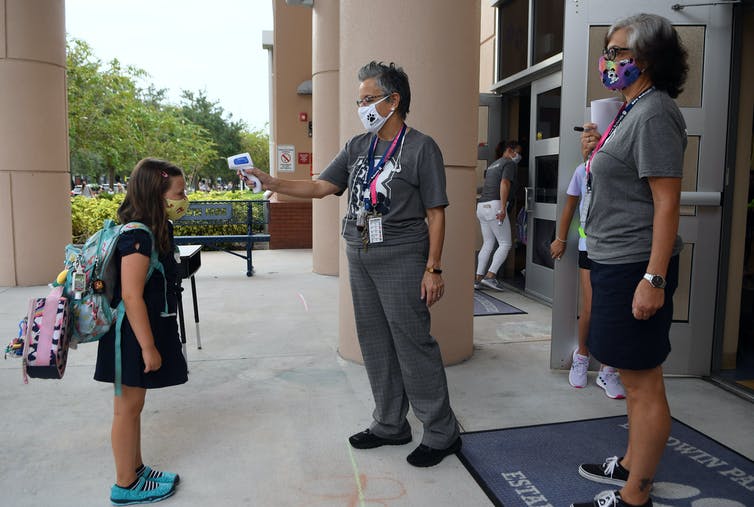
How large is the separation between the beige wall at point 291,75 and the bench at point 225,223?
1448 millimetres

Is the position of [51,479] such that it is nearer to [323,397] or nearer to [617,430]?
[323,397]

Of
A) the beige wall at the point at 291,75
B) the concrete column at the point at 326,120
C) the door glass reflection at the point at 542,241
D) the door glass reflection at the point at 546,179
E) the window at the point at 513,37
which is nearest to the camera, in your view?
the door glass reflection at the point at 546,179

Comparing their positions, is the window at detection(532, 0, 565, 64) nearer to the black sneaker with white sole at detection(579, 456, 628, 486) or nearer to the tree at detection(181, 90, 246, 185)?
the black sneaker with white sole at detection(579, 456, 628, 486)

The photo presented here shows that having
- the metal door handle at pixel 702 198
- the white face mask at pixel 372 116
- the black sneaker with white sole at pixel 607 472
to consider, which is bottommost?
the black sneaker with white sole at pixel 607 472

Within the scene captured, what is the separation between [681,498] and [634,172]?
1436 mm

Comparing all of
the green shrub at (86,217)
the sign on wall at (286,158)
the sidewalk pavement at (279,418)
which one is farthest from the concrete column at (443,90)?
the green shrub at (86,217)

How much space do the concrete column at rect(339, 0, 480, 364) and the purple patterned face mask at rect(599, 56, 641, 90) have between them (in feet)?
6.30

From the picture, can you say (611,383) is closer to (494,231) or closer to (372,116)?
(372,116)

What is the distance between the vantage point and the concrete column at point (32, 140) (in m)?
7.71

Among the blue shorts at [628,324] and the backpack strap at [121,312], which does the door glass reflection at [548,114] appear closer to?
the blue shorts at [628,324]

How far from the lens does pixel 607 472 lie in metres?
2.85

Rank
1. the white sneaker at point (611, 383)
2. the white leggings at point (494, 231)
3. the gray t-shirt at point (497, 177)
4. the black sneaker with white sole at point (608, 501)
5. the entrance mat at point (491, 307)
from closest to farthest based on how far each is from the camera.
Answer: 1. the black sneaker with white sole at point (608, 501)
2. the white sneaker at point (611, 383)
3. the entrance mat at point (491, 307)
4. the gray t-shirt at point (497, 177)
5. the white leggings at point (494, 231)

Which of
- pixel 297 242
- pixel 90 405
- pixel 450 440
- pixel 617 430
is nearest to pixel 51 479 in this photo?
Answer: pixel 90 405

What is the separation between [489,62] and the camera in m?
8.79
